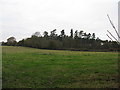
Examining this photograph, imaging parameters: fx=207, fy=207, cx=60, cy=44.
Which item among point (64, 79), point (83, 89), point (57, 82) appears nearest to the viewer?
point (83, 89)

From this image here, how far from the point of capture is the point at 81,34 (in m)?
98.9

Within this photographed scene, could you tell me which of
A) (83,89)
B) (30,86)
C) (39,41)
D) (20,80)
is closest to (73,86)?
(83,89)

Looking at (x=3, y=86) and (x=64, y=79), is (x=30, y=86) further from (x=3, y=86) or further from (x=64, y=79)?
(x=64, y=79)

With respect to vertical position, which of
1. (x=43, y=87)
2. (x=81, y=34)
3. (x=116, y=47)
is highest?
(x=81, y=34)

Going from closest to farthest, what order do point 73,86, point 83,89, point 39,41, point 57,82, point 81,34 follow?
point 83,89, point 73,86, point 57,82, point 39,41, point 81,34

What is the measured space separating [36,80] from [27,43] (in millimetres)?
58448

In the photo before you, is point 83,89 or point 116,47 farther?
point 83,89

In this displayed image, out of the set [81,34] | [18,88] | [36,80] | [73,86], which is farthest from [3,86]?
[81,34]

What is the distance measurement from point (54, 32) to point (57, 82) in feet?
307

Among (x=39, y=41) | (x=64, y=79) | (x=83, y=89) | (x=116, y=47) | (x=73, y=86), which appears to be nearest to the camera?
(x=116, y=47)

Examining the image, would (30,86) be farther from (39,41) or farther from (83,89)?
(39,41)

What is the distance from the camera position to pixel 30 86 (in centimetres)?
891

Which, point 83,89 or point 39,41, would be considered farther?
point 39,41

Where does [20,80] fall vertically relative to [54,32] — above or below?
below
